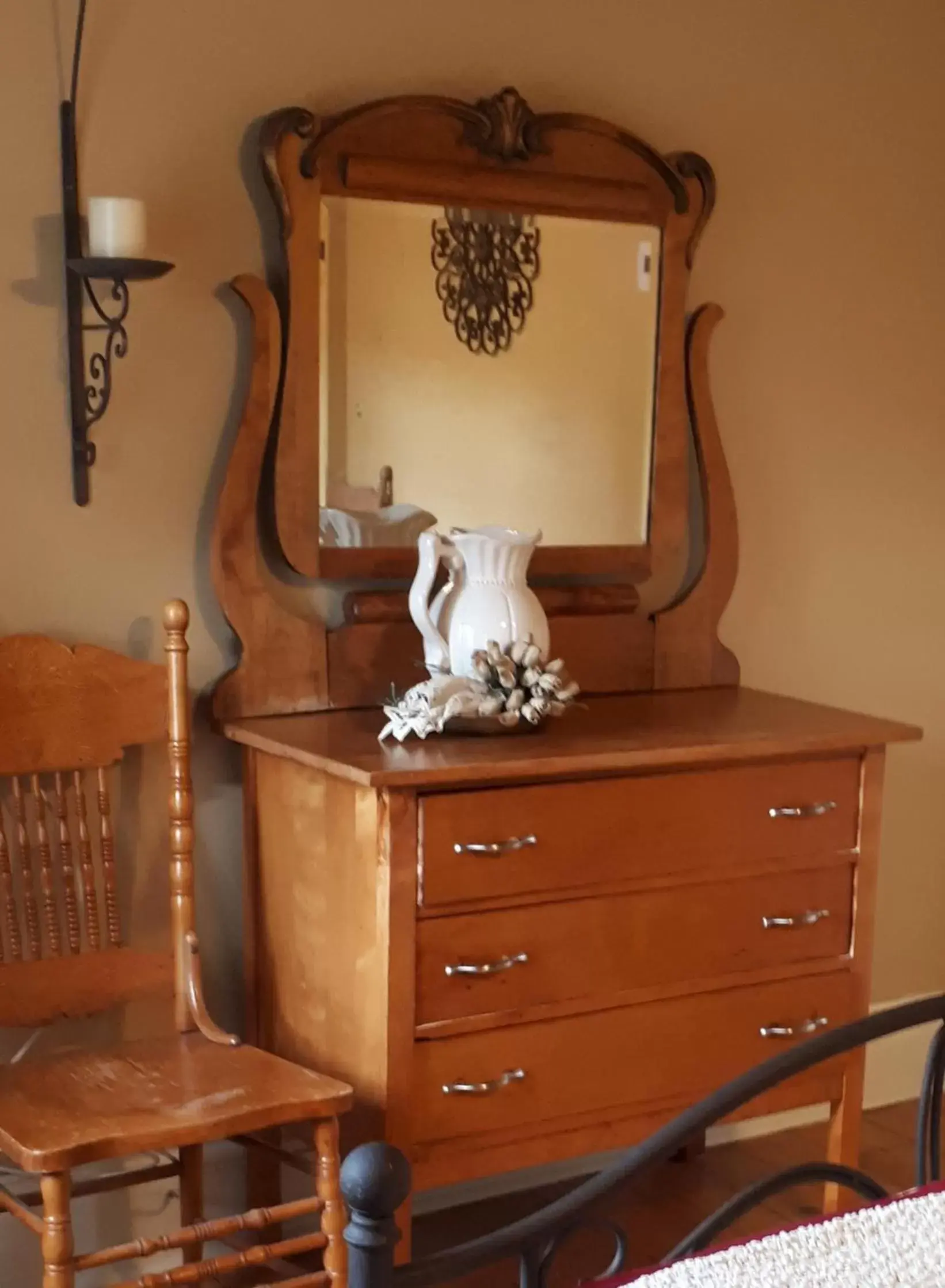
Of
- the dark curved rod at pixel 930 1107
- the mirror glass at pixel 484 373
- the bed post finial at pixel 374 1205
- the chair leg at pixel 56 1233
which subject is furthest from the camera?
the mirror glass at pixel 484 373

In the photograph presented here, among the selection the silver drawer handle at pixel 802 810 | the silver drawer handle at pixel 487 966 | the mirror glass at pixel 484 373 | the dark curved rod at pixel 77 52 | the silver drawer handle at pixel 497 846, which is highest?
the dark curved rod at pixel 77 52

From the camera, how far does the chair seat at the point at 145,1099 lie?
1.80 metres

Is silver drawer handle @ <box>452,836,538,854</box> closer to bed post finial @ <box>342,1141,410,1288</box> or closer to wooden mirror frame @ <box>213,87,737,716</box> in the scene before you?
wooden mirror frame @ <box>213,87,737,716</box>

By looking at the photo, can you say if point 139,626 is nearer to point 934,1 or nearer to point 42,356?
point 42,356

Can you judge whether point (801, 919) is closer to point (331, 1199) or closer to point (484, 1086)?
point (484, 1086)

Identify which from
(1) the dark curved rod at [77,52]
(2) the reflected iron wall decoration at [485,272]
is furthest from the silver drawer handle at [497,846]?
(1) the dark curved rod at [77,52]

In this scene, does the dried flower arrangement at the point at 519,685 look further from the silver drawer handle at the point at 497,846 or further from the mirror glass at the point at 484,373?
the mirror glass at the point at 484,373

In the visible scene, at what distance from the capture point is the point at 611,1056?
7.37 ft

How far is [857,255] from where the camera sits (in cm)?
298

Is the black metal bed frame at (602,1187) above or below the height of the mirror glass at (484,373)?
below

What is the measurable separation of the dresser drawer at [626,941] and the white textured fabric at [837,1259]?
894 millimetres

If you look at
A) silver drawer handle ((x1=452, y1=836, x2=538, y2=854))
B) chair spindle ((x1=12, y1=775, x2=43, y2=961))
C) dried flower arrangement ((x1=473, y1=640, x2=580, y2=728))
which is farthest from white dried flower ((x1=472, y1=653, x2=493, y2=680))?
chair spindle ((x1=12, y1=775, x2=43, y2=961))

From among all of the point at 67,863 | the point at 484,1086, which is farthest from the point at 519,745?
the point at 67,863

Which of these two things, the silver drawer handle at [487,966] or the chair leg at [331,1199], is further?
the silver drawer handle at [487,966]
